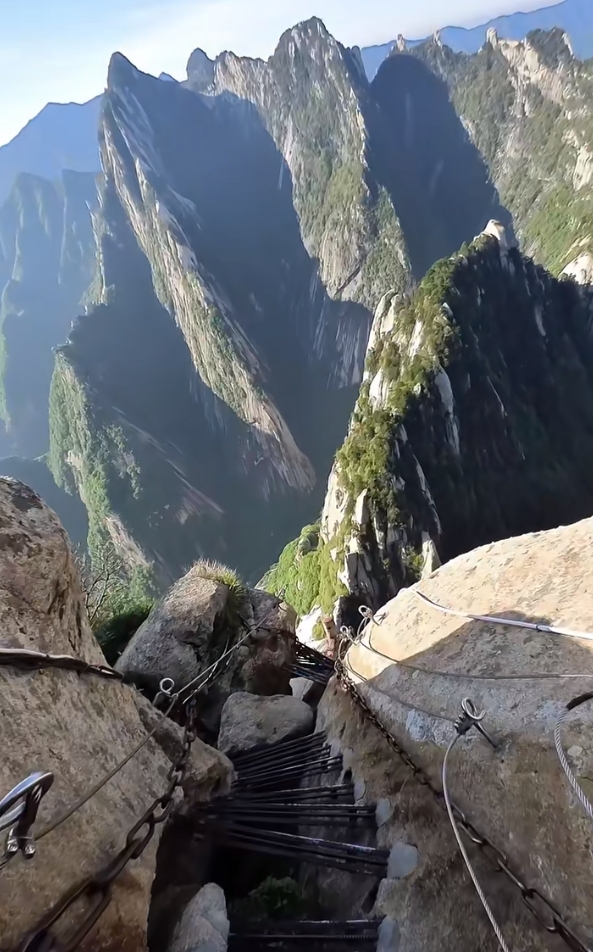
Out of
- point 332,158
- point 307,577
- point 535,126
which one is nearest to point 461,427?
point 307,577

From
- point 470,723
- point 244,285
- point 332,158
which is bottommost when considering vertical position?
point 470,723

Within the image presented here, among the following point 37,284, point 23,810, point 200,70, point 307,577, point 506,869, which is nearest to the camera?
point 23,810

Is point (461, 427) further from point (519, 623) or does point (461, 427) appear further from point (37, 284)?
point (37, 284)

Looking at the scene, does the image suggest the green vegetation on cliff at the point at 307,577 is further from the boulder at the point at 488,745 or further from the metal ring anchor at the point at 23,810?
the metal ring anchor at the point at 23,810

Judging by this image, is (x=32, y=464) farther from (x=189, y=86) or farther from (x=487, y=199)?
(x=487, y=199)

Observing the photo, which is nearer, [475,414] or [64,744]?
[64,744]

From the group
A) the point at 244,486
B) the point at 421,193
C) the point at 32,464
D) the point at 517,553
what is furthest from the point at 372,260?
the point at 517,553
